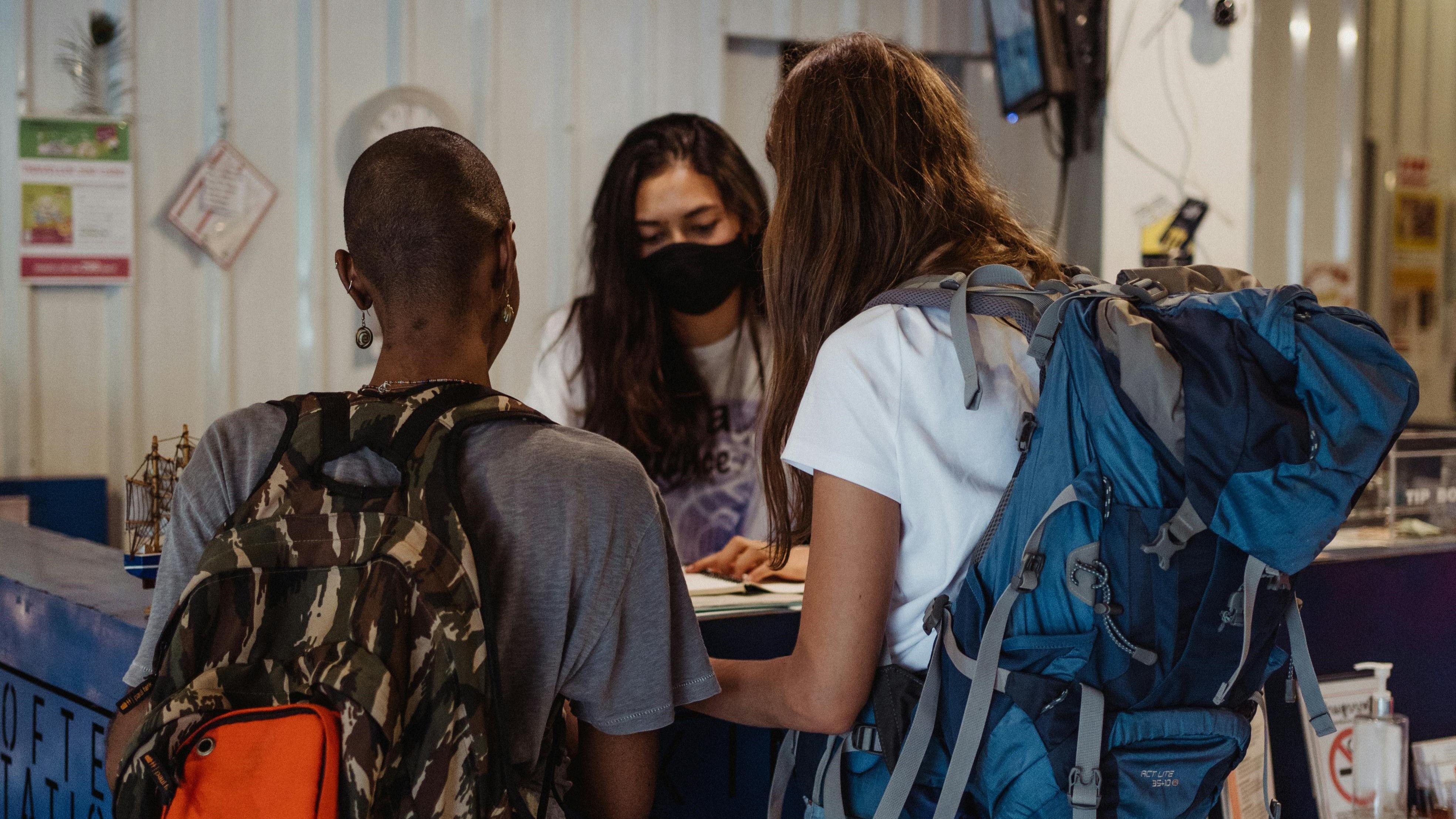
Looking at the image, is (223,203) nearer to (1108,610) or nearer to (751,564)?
(751,564)

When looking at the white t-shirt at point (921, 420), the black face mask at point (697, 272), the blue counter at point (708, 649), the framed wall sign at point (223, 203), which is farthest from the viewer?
the framed wall sign at point (223, 203)

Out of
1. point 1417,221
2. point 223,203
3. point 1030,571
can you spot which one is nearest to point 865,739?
point 1030,571

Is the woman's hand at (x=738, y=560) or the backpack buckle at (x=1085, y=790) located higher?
the woman's hand at (x=738, y=560)

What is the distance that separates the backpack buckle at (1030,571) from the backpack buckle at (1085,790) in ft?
0.58

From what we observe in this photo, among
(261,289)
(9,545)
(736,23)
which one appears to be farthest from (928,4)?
(9,545)

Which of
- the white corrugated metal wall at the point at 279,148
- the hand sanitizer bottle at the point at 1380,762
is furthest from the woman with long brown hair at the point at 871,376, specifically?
the white corrugated metal wall at the point at 279,148

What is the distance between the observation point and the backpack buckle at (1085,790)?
108cm

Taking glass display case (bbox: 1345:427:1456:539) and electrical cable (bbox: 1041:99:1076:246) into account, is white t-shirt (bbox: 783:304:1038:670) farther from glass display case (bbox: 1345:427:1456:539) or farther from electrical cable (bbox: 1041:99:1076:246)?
electrical cable (bbox: 1041:99:1076:246)

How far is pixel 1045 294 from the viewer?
117 centimetres

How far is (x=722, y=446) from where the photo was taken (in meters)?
2.51

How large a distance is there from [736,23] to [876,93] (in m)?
2.64

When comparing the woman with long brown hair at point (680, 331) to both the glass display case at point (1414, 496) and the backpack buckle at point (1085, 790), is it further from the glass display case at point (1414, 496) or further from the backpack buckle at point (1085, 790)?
the backpack buckle at point (1085, 790)

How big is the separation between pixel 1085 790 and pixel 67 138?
318cm

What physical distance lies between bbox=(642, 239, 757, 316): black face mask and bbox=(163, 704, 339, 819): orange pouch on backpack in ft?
4.98
